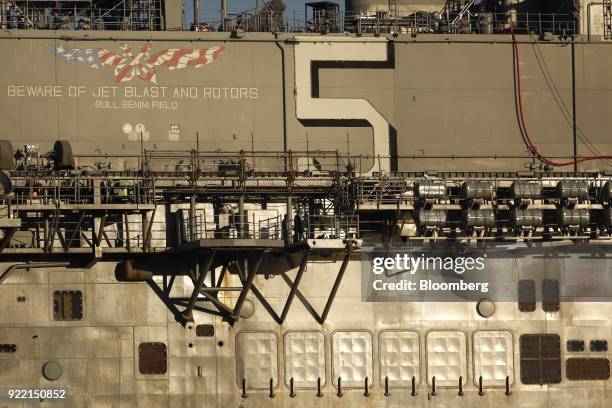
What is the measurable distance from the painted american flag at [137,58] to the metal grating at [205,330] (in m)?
9.27

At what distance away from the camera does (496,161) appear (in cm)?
4734

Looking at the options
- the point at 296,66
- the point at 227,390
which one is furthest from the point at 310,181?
the point at 227,390

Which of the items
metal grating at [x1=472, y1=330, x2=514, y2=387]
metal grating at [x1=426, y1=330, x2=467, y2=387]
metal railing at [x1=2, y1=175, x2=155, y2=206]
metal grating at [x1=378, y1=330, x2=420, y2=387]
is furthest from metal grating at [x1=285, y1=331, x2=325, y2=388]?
metal railing at [x1=2, y1=175, x2=155, y2=206]

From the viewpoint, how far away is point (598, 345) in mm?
44750

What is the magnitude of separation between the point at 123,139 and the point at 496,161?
13.5m

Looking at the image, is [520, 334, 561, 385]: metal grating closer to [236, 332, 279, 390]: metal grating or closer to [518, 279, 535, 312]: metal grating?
[518, 279, 535, 312]: metal grating

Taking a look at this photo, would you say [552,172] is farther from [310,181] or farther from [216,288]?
[216,288]

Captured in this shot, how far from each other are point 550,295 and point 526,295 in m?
0.85

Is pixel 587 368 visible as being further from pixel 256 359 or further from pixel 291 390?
pixel 256 359

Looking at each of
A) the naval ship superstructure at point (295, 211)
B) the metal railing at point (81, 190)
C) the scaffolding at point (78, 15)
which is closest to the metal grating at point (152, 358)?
the naval ship superstructure at point (295, 211)

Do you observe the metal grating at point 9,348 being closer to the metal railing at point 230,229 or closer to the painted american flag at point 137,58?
the metal railing at point 230,229

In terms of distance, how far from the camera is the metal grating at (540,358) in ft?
145

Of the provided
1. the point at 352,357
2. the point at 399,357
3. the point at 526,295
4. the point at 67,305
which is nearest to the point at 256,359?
the point at 352,357

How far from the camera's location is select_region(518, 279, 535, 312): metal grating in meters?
44.6
